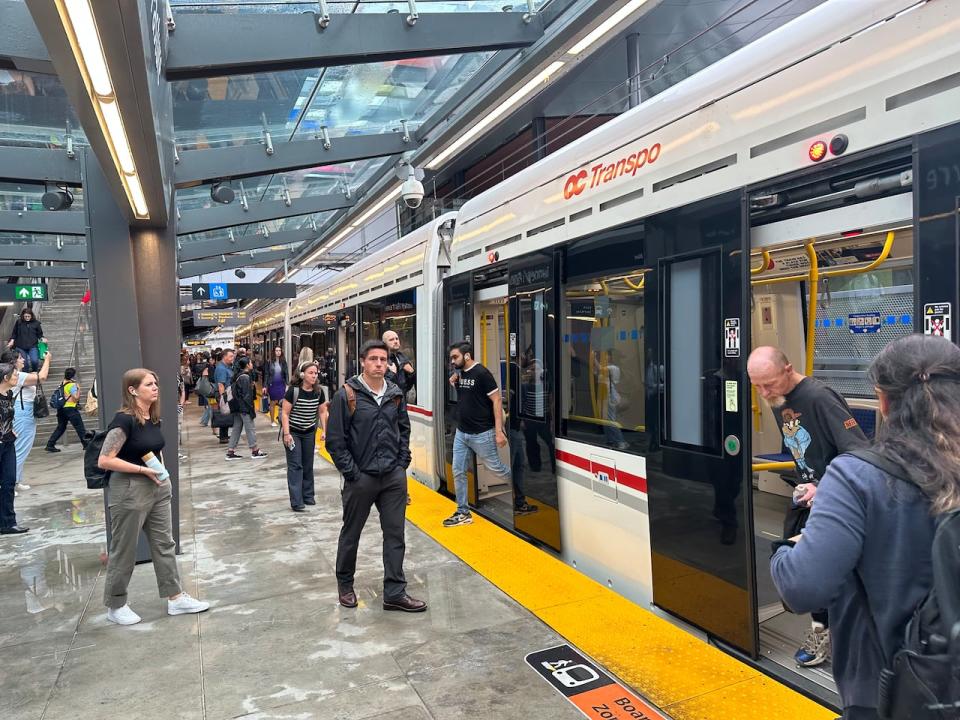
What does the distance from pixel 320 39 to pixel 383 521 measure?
12.9ft

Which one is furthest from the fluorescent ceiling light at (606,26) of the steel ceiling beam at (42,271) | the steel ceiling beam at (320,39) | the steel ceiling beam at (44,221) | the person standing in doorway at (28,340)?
the steel ceiling beam at (42,271)

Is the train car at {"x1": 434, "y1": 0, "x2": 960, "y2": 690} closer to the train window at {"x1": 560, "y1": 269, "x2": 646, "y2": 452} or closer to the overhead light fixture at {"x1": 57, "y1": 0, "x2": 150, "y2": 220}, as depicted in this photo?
the train window at {"x1": 560, "y1": 269, "x2": 646, "y2": 452}

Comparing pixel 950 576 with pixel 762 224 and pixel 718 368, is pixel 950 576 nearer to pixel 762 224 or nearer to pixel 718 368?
pixel 718 368

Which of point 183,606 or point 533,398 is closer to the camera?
point 183,606

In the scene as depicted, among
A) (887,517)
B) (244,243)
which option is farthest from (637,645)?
(244,243)

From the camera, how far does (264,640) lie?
410 centimetres

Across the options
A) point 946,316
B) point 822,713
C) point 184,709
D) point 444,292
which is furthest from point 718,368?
point 444,292

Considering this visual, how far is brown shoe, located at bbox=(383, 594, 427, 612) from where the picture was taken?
176 inches

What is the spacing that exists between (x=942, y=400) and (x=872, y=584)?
1.48 ft

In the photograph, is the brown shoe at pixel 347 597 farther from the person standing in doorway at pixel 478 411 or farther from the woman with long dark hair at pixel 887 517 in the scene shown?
the woman with long dark hair at pixel 887 517

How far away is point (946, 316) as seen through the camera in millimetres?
2416

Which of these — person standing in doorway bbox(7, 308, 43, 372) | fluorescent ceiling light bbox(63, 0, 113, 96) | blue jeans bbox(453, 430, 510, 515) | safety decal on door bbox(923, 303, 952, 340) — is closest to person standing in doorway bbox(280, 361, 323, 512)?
blue jeans bbox(453, 430, 510, 515)

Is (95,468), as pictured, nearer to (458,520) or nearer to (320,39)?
(458,520)

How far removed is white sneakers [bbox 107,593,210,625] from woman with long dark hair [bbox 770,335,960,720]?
13.6 feet
